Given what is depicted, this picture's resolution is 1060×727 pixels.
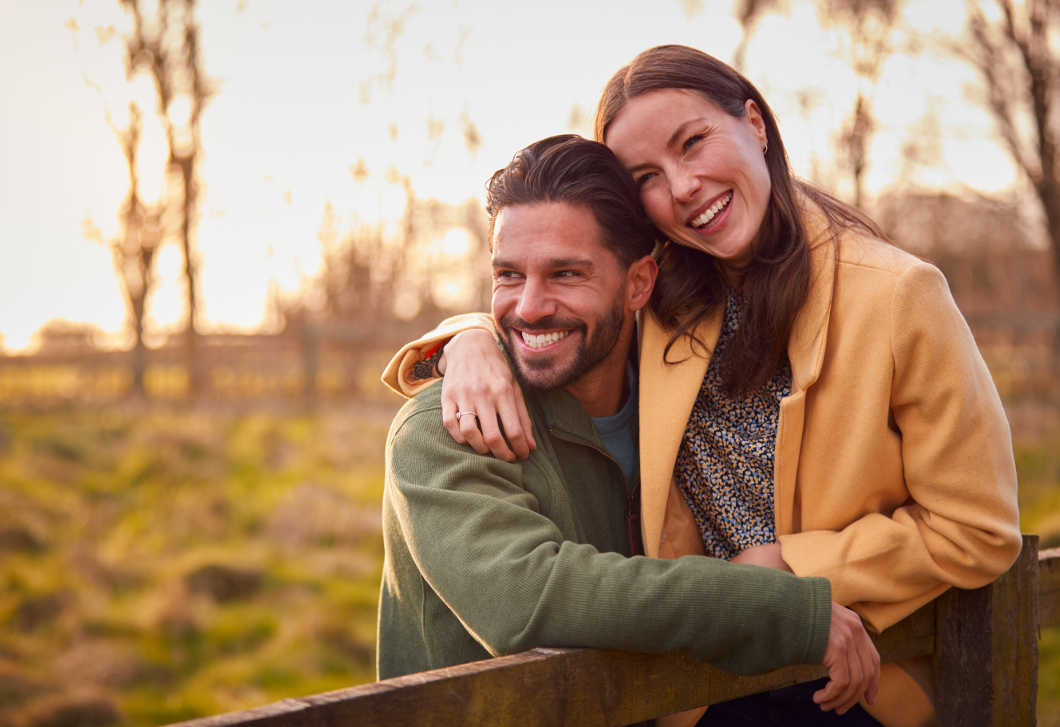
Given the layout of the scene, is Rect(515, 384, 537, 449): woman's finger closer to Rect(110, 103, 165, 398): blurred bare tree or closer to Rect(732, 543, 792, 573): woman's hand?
Rect(732, 543, 792, 573): woman's hand

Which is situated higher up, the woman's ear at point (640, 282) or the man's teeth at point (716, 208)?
the man's teeth at point (716, 208)

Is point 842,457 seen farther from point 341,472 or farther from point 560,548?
point 341,472

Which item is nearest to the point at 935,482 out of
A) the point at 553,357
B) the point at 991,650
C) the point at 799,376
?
the point at 799,376

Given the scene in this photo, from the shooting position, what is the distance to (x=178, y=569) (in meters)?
5.74

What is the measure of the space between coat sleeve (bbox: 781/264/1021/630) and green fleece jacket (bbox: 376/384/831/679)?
0.30 metres

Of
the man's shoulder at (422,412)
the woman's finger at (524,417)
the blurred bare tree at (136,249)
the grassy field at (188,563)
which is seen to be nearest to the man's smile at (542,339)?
the woman's finger at (524,417)

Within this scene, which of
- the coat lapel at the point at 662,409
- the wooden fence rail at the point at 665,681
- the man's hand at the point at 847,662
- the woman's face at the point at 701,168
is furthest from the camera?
the woman's face at the point at 701,168

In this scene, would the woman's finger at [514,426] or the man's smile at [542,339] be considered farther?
the man's smile at [542,339]

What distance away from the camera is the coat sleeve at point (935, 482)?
170 centimetres

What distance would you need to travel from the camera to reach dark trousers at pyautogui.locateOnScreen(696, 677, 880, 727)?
6.47 ft

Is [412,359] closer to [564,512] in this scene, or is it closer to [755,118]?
[564,512]

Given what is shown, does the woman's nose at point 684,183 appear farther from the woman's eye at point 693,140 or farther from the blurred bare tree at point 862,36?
the blurred bare tree at point 862,36

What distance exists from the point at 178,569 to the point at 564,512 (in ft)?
15.5

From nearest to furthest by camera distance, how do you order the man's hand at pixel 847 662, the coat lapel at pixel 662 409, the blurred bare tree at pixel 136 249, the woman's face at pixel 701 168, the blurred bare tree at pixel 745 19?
1. the man's hand at pixel 847 662
2. the coat lapel at pixel 662 409
3. the woman's face at pixel 701 168
4. the blurred bare tree at pixel 745 19
5. the blurred bare tree at pixel 136 249
